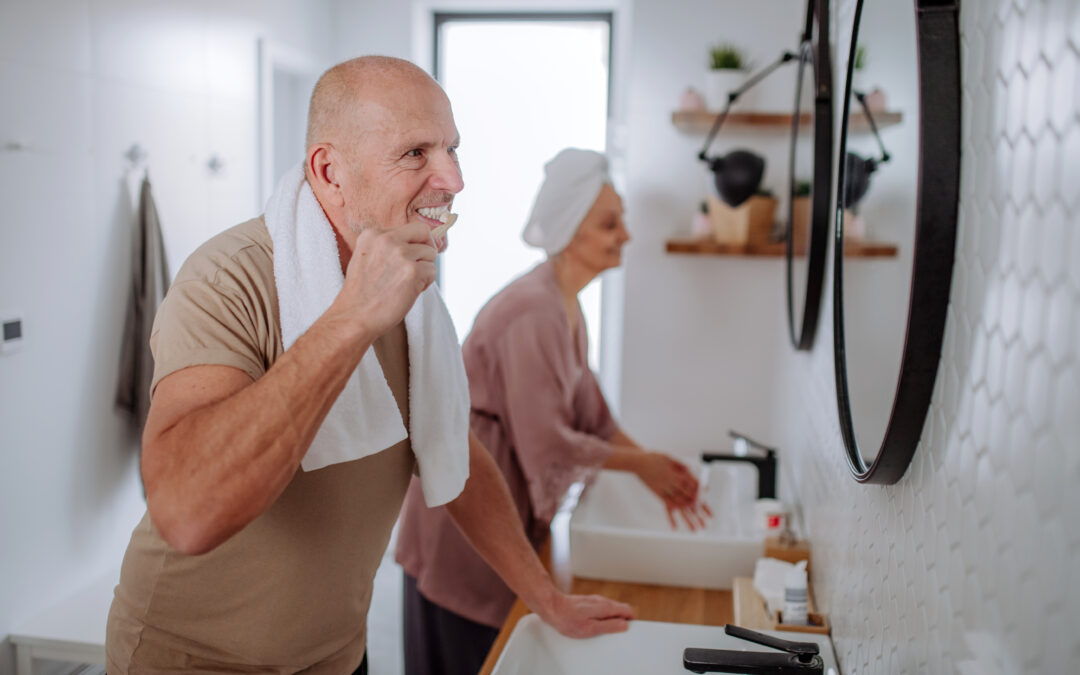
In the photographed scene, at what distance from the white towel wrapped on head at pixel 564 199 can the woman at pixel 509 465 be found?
10 cm

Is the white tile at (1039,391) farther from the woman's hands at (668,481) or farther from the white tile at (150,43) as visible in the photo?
the white tile at (150,43)

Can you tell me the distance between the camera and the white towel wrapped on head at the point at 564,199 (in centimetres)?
213

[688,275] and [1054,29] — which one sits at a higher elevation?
[1054,29]

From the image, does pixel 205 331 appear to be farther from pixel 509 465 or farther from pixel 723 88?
pixel 723 88

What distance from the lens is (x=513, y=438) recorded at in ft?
6.33

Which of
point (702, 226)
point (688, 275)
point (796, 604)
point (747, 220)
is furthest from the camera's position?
point (688, 275)

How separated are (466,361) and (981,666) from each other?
141 centimetres

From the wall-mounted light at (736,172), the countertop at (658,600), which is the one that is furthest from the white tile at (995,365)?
the wall-mounted light at (736,172)

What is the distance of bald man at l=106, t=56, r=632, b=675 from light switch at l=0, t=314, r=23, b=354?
1158mm

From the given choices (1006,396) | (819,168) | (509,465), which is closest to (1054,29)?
(1006,396)

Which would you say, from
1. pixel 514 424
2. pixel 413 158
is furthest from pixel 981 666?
pixel 514 424

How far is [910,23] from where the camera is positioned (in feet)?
2.63

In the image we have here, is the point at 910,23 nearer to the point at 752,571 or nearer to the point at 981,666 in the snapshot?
the point at 981,666

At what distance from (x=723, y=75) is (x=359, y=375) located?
2.05 metres
